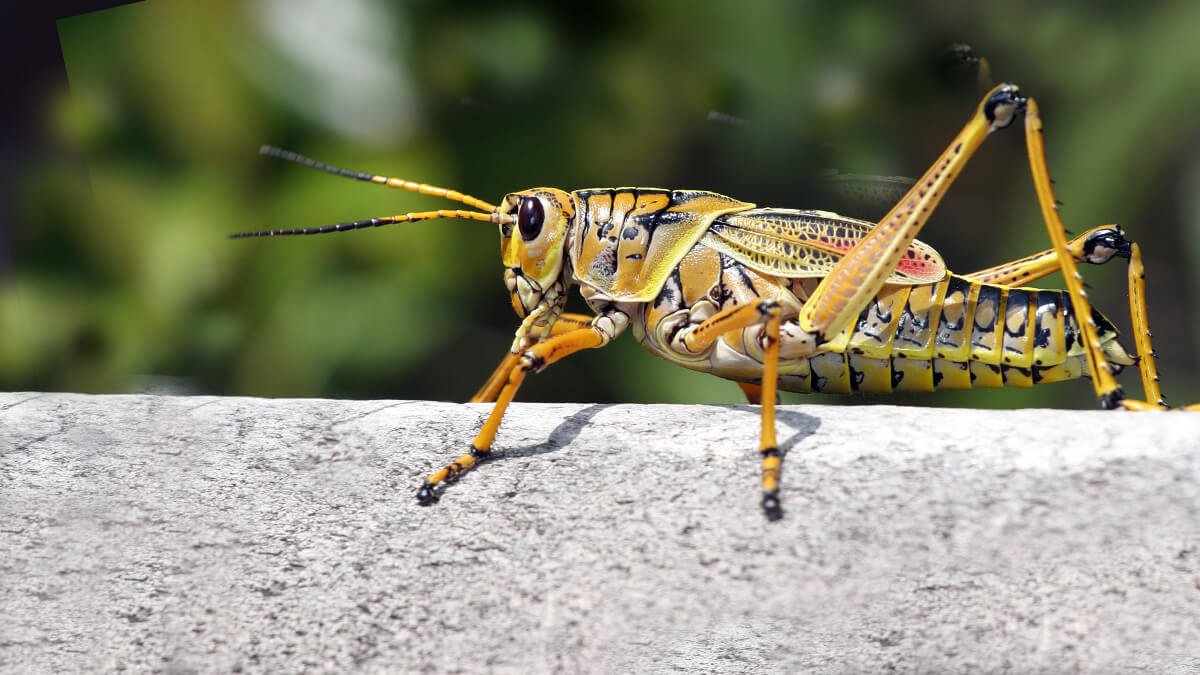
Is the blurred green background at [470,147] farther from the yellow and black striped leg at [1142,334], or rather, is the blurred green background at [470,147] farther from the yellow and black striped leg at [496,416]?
the yellow and black striped leg at [496,416]

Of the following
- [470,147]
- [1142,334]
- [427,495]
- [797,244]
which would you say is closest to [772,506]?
[427,495]

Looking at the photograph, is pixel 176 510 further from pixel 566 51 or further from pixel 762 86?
pixel 762 86

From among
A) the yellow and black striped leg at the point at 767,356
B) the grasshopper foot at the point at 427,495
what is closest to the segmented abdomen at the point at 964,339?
the yellow and black striped leg at the point at 767,356

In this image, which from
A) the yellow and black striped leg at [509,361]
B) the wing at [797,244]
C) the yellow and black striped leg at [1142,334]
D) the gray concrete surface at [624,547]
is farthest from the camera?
the yellow and black striped leg at [509,361]

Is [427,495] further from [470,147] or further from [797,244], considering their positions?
[470,147]

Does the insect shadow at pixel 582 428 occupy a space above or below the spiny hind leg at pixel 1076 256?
Result: below

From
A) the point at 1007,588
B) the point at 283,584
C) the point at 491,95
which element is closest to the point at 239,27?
the point at 491,95
